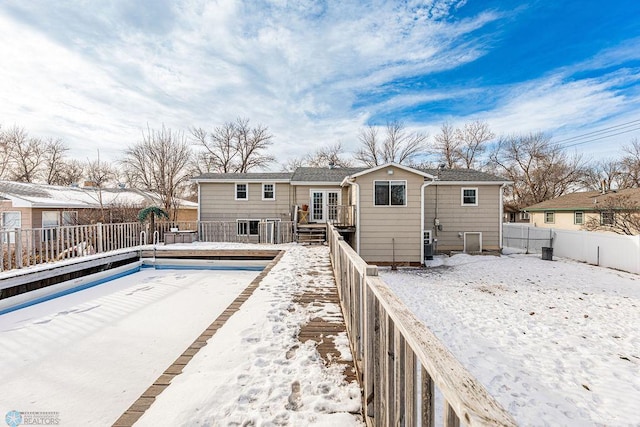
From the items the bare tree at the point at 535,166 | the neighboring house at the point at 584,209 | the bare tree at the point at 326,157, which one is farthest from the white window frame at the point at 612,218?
the bare tree at the point at 326,157

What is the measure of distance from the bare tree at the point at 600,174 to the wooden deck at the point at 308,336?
36.2m

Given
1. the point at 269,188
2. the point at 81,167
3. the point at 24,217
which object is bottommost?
the point at 24,217

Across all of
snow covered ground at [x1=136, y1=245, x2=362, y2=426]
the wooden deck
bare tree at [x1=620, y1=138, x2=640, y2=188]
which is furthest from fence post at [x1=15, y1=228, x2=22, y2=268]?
bare tree at [x1=620, y1=138, x2=640, y2=188]

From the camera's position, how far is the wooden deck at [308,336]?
82.0 inches

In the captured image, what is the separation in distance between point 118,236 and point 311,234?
7059 mm

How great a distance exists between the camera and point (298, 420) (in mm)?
1913

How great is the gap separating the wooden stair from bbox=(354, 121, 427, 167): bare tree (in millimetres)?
17240

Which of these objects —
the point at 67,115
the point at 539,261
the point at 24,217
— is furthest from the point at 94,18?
the point at 539,261

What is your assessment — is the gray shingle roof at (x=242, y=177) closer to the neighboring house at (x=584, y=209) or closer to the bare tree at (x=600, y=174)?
the neighboring house at (x=584, y=209)

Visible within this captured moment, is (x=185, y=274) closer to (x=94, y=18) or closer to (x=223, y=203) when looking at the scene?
(x=223, y=203)

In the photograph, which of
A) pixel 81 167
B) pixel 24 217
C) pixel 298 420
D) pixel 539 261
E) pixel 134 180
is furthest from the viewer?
pixel 81 167

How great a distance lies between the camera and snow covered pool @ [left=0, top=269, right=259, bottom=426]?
2.95 metres

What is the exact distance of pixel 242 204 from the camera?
46.4ft

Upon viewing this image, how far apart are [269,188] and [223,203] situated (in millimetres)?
2473
